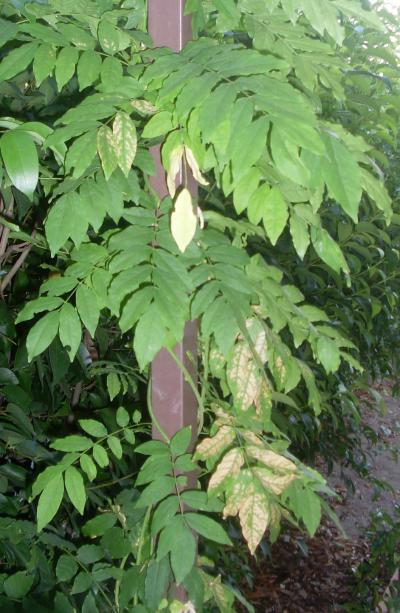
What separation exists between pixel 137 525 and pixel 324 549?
2.64 metres

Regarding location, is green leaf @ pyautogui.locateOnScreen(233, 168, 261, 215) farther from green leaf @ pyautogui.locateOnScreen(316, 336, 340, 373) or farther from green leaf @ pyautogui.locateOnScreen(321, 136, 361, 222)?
green leaf @ pyautogui.locateOnScreen(316, 336, 340, 373)

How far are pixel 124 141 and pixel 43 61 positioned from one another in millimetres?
179

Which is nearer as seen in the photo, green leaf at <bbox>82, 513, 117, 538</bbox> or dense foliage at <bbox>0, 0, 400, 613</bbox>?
dense foliage at <bbox>0, 0, 400, 613</bbox>

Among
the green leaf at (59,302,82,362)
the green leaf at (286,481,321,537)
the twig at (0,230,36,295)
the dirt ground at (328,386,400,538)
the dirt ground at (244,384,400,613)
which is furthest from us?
the dirt ground at (328,386,400,538)

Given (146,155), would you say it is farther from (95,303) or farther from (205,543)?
(205,543)

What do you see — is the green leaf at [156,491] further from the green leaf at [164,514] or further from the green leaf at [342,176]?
the green leaf at [342,176]

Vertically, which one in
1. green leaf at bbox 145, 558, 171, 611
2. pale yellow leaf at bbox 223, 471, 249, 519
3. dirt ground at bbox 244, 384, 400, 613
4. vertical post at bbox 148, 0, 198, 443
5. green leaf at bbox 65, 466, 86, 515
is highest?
→ vertical post at bbox 148, 0, 198, 443

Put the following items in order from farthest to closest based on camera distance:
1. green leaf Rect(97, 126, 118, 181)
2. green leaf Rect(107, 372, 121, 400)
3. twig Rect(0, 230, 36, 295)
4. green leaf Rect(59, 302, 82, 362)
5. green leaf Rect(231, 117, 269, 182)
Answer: twig Rect(0, 230, 36, 295)
green leaf Rect(107, 372, 121, 400)
green leaf Rect(59, 302, 82, 362)
green leaf Rect(97, 126, 118, 181)
green leaf Rect(231, 117, 269, 182)

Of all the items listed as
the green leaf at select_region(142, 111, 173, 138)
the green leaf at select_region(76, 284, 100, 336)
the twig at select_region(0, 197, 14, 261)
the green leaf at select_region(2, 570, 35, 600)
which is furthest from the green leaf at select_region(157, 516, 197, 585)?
the twig at select_region(0, 197, 14, 261)

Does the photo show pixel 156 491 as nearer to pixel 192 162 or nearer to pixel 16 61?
pixel 192 162

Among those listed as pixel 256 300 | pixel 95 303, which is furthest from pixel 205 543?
pixel 95 303

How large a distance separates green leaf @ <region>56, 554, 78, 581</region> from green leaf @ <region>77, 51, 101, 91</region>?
34.7 inches

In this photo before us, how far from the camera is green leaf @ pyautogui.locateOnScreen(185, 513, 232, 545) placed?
2.91ft

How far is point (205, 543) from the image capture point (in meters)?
1.68
